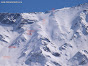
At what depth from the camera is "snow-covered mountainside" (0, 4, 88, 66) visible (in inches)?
3735

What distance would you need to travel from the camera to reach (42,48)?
10012 centimetres

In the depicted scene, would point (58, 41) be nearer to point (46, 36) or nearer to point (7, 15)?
point (46, 36)

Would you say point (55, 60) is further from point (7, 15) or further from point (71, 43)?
point (7, 15)

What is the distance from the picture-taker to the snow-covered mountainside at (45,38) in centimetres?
9488

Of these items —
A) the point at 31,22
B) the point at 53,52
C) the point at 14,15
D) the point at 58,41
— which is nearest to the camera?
the point at 53,52

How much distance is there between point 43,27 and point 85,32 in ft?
95.6

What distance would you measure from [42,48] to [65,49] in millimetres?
12814

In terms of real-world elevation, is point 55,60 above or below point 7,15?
below

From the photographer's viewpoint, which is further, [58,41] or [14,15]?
[14,15]

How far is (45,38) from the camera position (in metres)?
109

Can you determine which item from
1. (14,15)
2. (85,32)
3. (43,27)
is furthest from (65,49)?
(14,15)

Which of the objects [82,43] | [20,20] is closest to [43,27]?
[20,20]

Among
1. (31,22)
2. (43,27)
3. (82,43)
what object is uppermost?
(31,22)

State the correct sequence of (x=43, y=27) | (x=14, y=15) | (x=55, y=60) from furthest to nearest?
(x=14, y=15), (x=43, y=27), (x=55, y=60)
